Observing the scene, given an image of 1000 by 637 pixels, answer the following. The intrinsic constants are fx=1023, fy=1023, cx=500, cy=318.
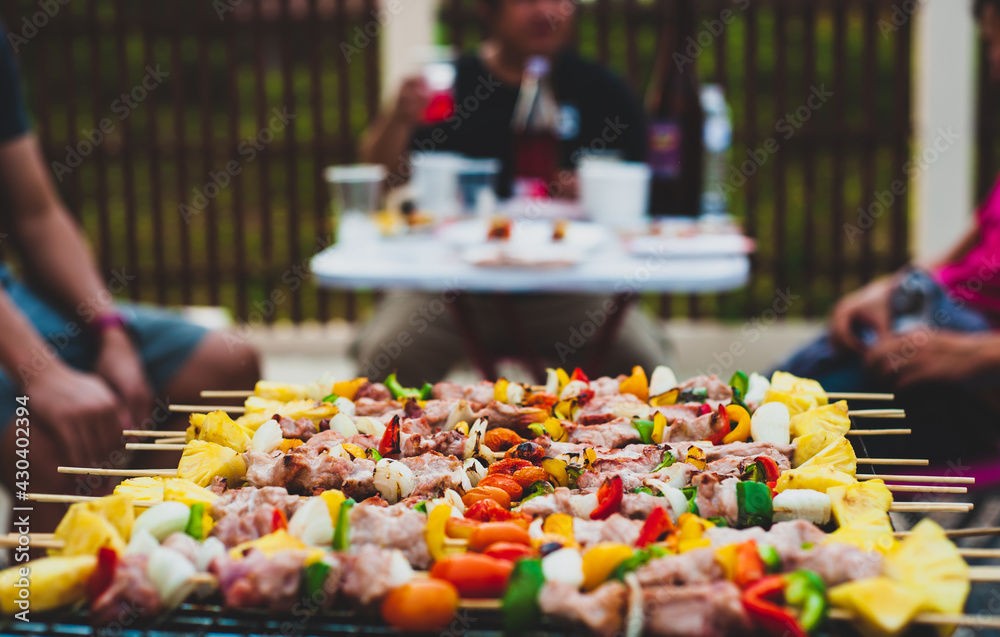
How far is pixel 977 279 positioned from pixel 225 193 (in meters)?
7.24

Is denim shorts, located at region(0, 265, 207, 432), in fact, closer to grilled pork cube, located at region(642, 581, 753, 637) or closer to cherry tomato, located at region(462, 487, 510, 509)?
cherry tomato, located at region(462, 487, 510, 509)

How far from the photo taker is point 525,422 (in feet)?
5.33

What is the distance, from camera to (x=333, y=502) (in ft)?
4.17

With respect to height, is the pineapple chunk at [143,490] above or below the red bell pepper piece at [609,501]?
above

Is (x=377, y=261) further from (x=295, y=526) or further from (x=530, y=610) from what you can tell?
(x=530, y=610)

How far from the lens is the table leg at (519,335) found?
3240 millimetres

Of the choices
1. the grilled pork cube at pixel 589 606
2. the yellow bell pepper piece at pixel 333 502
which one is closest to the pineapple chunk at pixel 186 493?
the yellow bell pepper piece at pixel 333 502

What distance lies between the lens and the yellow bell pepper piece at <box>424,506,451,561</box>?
1.20 m

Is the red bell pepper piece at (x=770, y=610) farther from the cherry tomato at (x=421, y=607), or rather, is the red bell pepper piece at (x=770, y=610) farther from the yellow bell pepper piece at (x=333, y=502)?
A: the yellow bell pepper piece at (x=333, y=502)

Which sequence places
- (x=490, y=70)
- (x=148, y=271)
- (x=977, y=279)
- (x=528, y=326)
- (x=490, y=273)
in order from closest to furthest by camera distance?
(x=490, y=273) → (x=977, y=279) → (x=528, y=326) → (x=490, y=70) → (x=148, y=271)

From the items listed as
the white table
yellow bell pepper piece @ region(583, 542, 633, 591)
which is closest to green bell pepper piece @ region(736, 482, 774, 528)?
yellow bell pepper piece @ region(583, 542, 633, 591)

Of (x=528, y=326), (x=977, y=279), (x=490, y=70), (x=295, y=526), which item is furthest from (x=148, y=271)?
(x=295, y=526)

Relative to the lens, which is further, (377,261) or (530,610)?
(377,261)

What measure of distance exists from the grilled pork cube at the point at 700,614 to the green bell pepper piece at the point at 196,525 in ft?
1.80
